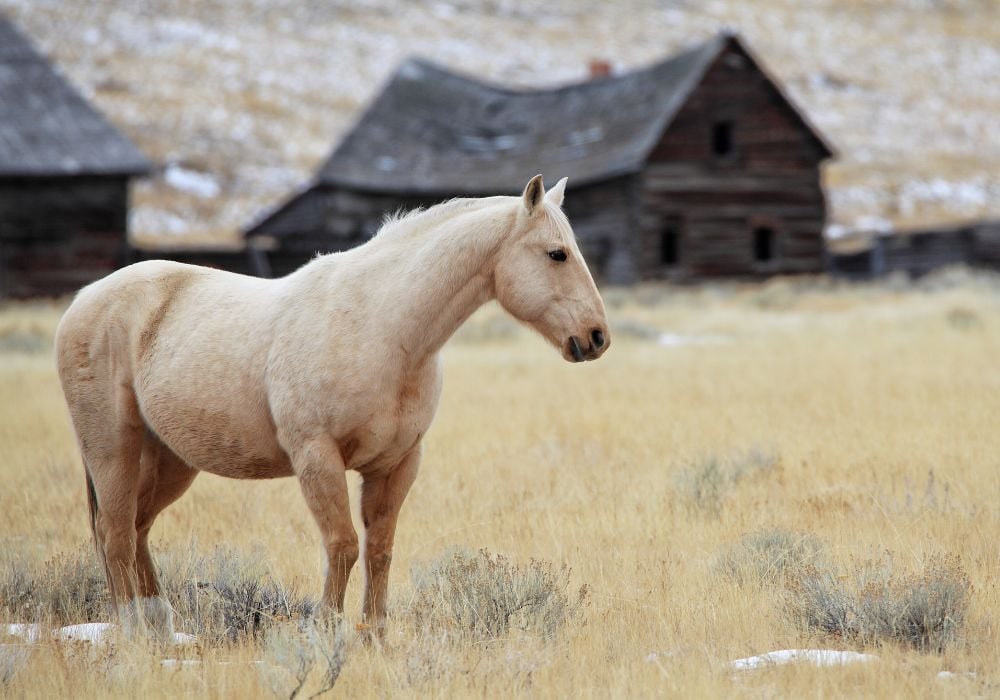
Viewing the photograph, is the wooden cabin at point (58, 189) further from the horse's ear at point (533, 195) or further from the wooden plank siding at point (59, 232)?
the horse's ear at point (533, 195)

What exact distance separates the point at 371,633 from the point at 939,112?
7535 cm

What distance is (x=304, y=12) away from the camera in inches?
2945

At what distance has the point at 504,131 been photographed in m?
33.4

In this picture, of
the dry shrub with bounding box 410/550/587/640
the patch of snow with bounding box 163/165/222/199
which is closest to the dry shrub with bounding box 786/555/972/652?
the dry shrub with bounding box 410/550/587/640

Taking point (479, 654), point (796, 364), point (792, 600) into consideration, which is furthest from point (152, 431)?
point (796, 364)

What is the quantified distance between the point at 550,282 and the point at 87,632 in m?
2.34

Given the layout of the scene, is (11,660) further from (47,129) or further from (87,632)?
(47,129)

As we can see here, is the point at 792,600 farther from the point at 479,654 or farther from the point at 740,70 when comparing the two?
the point at 740,70

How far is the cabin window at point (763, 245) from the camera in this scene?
99.1 feet

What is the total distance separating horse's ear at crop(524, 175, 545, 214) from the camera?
163 inches

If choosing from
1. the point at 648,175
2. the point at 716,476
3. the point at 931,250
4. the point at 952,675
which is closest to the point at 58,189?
the point at 648,175

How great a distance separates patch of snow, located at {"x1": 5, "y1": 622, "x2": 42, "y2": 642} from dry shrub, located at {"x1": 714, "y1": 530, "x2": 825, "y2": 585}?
2877mm

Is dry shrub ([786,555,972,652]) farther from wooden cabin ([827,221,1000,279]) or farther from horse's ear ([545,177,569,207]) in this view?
wooden cabin ([827,221,1000,279])

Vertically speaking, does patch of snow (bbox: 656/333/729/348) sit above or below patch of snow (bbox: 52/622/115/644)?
above
